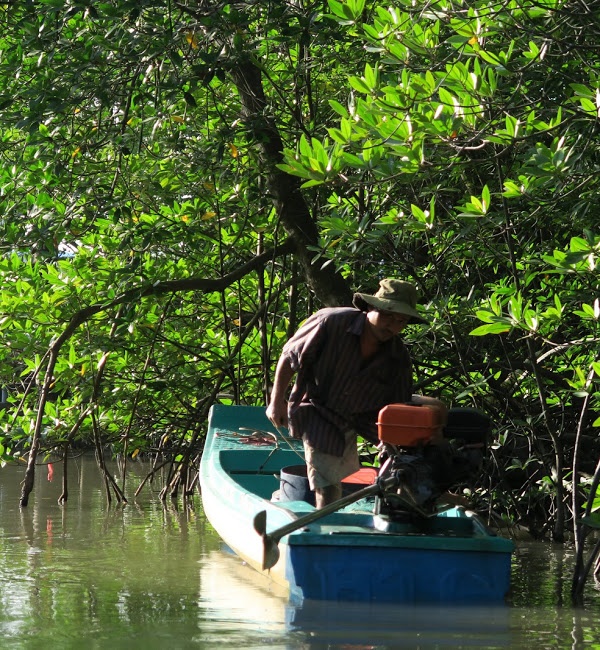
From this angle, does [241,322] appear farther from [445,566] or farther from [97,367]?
[445,566]

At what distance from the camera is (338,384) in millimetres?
5258

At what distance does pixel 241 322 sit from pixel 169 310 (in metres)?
0.59

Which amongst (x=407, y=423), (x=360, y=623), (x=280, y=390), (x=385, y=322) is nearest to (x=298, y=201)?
(x=280, y=390)

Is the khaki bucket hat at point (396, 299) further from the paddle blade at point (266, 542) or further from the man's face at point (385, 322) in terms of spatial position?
the paddle blade at point (266, 542)

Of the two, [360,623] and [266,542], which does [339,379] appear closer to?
[266,542]

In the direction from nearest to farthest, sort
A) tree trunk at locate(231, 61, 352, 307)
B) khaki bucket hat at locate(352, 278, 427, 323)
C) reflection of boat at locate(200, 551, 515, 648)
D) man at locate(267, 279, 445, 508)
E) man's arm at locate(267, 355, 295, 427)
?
reflection of boat at locate(200, 551, 515, 648)
khaki bucket hat at locate(352, 278, 427, 323)
man at locate(267, 279, 445, 508)
man's arm at locate(267, 355, 295, 427)
tree trunk at locate(231, 61, 352, 307)

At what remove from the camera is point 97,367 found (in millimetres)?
8344

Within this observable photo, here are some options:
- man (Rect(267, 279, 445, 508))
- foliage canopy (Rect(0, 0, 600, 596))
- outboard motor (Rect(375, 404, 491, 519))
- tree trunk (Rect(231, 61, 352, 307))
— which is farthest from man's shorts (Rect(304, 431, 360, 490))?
tree trunk (Rect(231, 61, 352, 307))

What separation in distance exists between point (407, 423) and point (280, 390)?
1.10 meters

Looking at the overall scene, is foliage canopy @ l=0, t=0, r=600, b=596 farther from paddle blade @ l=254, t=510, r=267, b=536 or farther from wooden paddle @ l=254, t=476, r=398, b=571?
paddle blade @ l=254, t=510, r=267, b=536

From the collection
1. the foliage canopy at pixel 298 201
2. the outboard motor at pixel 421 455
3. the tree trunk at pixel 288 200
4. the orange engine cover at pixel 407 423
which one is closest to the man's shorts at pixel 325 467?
the outboard motor at pixel 421 455

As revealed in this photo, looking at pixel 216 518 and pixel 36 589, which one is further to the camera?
pixel 216 518

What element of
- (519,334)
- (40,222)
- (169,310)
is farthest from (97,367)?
(519,334)

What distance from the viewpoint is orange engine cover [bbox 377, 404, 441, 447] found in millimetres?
4375
